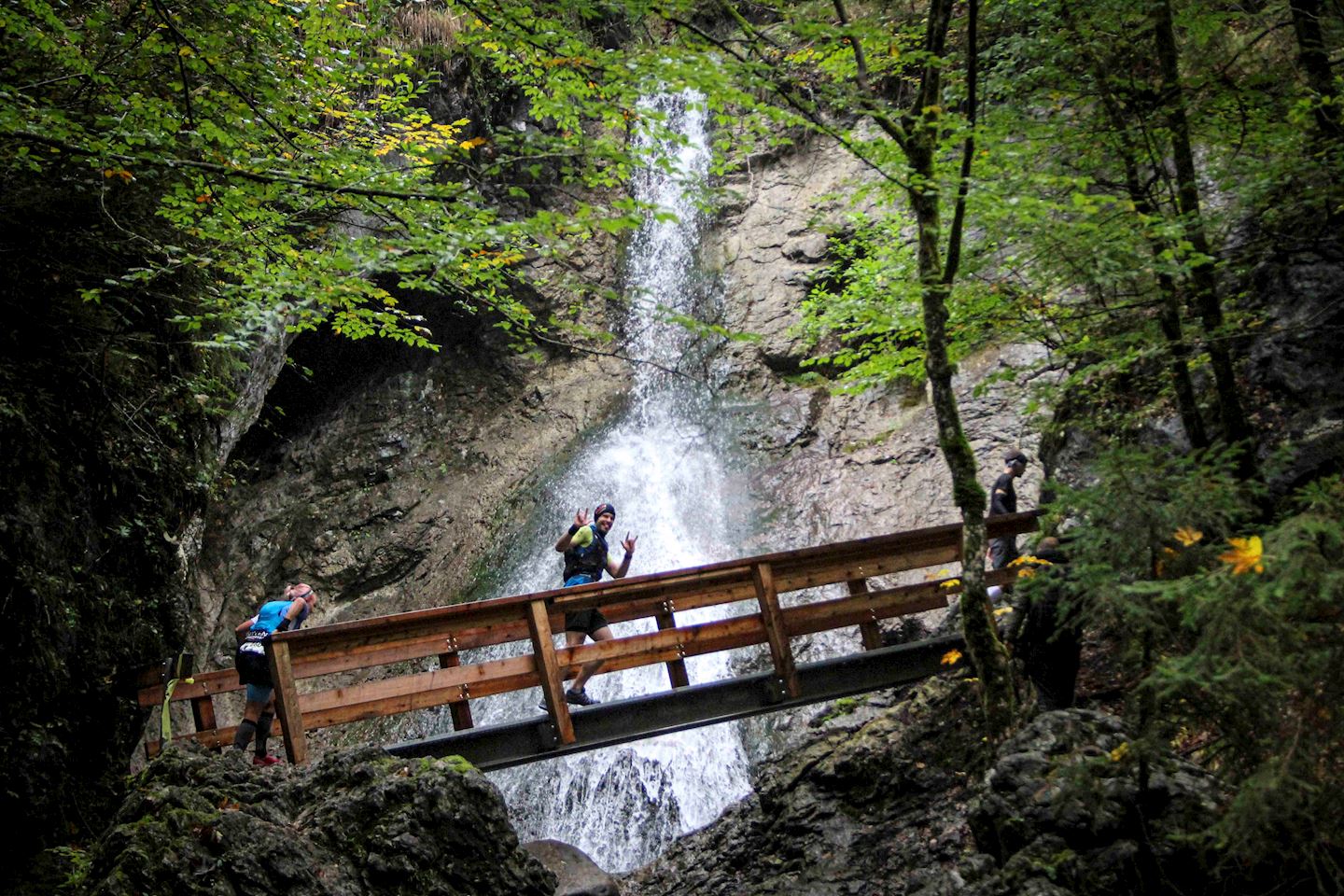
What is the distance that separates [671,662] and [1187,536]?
4465mm

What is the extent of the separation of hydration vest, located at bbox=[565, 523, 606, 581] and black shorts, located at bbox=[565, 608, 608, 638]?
1.40 feet

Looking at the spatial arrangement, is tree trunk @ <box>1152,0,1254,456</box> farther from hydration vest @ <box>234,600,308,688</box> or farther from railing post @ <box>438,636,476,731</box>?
hydration vest @ <box>234,600,308,688</box>

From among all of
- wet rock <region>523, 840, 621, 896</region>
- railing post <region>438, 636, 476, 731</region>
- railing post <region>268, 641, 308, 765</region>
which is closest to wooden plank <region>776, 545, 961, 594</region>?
railing post <region>438, 636, 476, 731</region>

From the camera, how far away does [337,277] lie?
6.82 meters

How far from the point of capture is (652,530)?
50.8 feet

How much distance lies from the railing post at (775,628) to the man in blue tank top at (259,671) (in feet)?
12.8

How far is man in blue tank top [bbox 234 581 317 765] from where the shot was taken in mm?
7445

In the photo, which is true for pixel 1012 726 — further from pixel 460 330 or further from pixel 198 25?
pixel 460 330

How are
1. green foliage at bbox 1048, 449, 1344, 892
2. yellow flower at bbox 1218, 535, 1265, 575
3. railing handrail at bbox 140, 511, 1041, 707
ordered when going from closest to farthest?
green foliage at bbox 1048, 449, 1344, 892
yellow flower at bbox 1218, 535, 1265, 575
railing handrail at bbox 140, 511, 1041, 707

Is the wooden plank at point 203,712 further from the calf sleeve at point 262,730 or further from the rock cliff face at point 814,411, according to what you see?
the rock cliff face at point 814,411

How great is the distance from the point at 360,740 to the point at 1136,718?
12141 mm


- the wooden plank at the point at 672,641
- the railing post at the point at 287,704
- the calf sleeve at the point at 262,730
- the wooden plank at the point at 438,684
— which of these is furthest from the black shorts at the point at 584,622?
the calf sleeve at the point at 262,730

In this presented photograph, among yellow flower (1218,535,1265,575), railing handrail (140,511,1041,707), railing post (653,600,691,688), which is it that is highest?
railing handrail (140,511,1041,707)

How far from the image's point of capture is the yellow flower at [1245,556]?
3.67 metres
